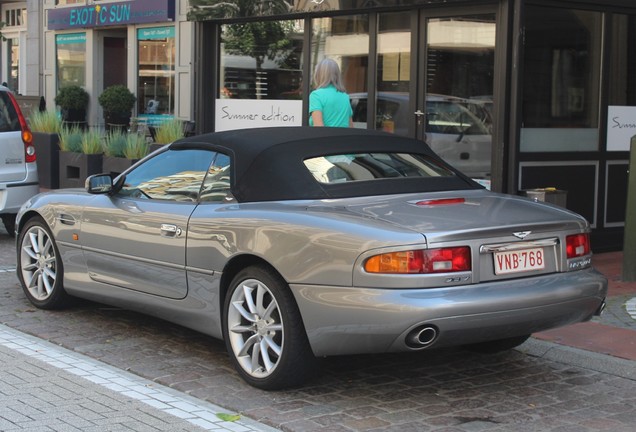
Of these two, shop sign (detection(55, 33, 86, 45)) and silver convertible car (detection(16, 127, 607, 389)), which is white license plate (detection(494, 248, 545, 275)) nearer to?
silver convertible car (detection(16, 127, 607, 389))

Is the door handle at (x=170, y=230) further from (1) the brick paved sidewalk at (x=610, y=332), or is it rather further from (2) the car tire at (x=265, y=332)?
(1) the brick paved sidewalk at (x=610, y=332)

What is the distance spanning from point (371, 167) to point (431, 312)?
149 centimetres

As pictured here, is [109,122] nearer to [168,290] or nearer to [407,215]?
[168,290]

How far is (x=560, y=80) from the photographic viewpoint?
10.3 meters

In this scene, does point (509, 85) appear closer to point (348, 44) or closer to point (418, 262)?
point (348, 44)

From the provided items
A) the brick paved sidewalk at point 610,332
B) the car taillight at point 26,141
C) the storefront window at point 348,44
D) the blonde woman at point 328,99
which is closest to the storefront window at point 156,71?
the storefront window at point 348,44

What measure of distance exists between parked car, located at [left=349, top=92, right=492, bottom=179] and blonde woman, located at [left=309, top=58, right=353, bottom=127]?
2017 mm

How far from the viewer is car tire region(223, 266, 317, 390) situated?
17.4 feet

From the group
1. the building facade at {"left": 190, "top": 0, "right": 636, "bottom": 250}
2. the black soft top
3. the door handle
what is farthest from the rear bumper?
the building facade at {"left": 190, "top": 0, "right": 636, "bottom": 250}

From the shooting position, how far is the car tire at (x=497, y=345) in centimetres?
627

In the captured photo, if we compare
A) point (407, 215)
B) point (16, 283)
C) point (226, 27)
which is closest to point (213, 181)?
point (407, 215)

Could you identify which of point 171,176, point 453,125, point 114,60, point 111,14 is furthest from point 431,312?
point 114,60

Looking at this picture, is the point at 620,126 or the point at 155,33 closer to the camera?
the point at 620,126

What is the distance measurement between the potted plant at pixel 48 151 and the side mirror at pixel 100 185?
9.07m
